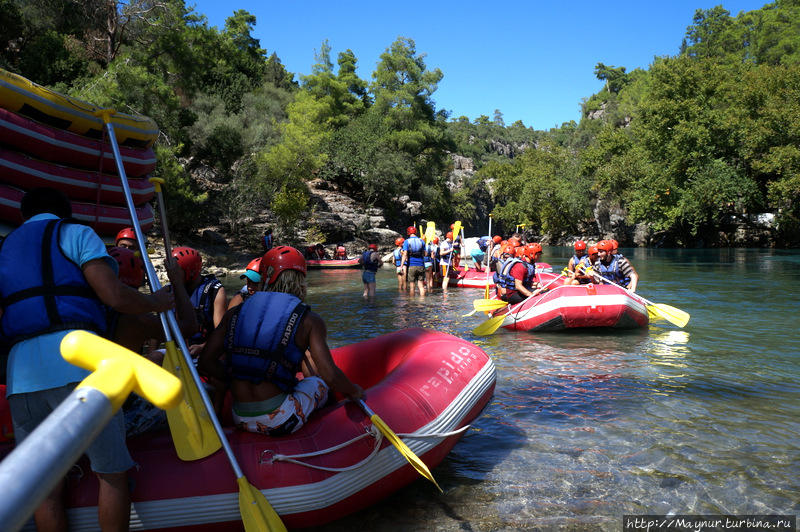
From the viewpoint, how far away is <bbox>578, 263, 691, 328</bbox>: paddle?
846cm

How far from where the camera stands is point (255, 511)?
2.67m

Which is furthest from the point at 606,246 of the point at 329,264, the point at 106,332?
the point at 329,264

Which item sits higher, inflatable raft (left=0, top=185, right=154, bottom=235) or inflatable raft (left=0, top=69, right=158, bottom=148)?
inflatable raft (left=0, top=69, right=158, bottom=148)

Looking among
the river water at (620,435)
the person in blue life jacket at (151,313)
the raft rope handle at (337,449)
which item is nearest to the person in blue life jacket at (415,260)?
the river water at (620,435)

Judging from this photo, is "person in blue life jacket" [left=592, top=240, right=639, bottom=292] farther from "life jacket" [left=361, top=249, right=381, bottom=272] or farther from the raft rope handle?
the raft rope handle

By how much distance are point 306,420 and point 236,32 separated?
51650mm

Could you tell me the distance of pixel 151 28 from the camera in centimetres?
2383

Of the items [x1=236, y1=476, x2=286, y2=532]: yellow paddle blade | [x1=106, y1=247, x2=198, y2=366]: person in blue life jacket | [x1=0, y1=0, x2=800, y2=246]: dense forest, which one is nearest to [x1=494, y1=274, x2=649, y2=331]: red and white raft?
[x1=106, y1=247, x2=198, y2=366]: person in blue life jacket

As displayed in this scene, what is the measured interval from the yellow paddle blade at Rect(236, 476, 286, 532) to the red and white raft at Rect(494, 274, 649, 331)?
20.7 ft

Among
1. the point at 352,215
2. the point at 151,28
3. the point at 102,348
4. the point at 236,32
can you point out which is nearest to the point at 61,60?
the point at 151,28

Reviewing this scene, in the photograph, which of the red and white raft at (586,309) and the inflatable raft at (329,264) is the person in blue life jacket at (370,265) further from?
the inflatable raft at (329,264)

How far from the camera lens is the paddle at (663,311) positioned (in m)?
8.46

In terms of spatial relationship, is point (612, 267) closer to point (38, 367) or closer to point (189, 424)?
point (189, 424)

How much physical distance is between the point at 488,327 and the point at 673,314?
9.37ft
